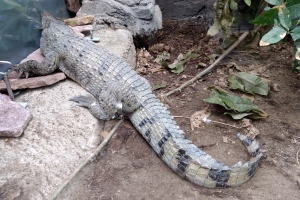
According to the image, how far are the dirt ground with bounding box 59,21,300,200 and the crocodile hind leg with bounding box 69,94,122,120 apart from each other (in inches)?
3.6

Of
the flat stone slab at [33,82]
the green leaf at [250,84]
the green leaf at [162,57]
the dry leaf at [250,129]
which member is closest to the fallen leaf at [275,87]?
the green leaf at [250,84]

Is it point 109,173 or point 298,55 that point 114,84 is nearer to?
point 109,173

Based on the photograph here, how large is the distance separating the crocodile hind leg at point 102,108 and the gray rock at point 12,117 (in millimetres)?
507

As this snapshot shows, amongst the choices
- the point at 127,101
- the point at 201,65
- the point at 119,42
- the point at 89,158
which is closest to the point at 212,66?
the point at 201,65

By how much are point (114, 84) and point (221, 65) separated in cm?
146

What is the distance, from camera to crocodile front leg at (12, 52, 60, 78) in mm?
3184

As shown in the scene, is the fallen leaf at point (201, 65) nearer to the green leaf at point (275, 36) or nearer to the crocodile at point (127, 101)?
the crocodile at point (127, 101)

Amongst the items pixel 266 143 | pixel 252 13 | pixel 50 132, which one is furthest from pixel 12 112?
pixel 252 13

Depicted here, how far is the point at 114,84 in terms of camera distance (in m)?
2.94

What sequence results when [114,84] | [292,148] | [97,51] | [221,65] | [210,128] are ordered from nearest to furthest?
[292,148], [210,128], [114,84], [97,51], [221,65]

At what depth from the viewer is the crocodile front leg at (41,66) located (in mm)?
3184

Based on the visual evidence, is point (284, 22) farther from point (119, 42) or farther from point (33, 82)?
point (33, 82)

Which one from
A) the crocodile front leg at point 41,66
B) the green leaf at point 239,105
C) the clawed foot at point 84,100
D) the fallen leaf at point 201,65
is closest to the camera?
the green leaf at point 239,105

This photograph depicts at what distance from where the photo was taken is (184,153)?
2174 mm
